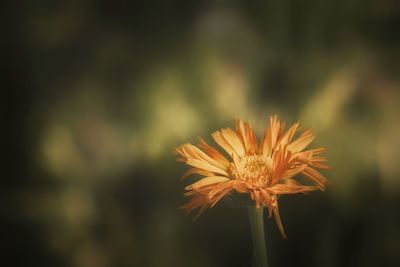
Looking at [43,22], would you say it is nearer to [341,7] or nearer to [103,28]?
[103,28]

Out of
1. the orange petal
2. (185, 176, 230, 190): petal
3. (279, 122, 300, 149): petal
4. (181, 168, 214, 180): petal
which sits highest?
(279, 122, 300, 149): petal

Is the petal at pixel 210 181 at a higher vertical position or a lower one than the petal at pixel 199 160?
lower

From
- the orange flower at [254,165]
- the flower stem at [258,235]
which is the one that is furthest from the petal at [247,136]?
the flower stem at [258,235]

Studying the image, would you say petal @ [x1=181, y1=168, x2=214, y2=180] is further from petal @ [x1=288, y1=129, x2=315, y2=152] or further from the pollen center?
petal @ [x1=288, y1=129, x2=315, y2=152]

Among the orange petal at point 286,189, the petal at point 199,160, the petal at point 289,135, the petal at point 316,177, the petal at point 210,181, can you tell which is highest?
the petal at point 289,135

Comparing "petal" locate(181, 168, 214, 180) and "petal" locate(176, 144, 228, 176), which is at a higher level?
"petal" locate(176, 144, 228, 176)

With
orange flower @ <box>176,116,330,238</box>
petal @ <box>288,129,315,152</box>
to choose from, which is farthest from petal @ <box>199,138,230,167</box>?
petal @ <box>288,129,315,152</box>

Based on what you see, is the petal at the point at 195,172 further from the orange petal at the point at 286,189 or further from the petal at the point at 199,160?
the orange petal at the point at 286,189
